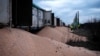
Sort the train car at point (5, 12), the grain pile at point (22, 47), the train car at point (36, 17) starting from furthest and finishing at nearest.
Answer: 1. the train car at point (36, 17)
2. the train car at point (5, 12)
3. the grain pile at point (22, 47)

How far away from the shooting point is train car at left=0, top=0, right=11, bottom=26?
449 inches

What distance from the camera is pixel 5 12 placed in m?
11.5

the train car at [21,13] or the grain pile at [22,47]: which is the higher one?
the train car at [21,13]

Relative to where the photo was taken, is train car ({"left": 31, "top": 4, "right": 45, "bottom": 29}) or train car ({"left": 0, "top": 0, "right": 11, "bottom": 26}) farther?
train car ({"left": 31, "top": 4, "right": 45, "bottom": 29})

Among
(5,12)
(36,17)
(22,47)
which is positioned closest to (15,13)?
(5,12)

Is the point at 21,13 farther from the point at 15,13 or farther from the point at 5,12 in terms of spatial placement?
the point at 5,12

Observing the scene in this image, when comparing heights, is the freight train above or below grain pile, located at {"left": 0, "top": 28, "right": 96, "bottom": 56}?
above

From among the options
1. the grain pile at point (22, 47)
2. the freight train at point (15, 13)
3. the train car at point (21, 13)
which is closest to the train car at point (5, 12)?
the freight train at point (15, 13)

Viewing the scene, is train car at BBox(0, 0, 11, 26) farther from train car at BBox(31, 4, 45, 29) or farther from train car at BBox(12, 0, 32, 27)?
train car at BBox(31, 4, 45, 29)

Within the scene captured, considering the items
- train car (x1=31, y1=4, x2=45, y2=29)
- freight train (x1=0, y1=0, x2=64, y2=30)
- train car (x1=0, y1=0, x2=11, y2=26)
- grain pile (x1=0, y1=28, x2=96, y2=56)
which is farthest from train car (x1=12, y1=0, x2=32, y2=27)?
train car (x1=31, y1=4, x2=45, y2=29)

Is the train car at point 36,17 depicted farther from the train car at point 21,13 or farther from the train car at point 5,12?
the train car at point 5,12

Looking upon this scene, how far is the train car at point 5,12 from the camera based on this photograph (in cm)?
1140

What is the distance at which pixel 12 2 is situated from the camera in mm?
12383

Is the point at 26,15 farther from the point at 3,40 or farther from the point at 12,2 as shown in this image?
the point at 3,40
